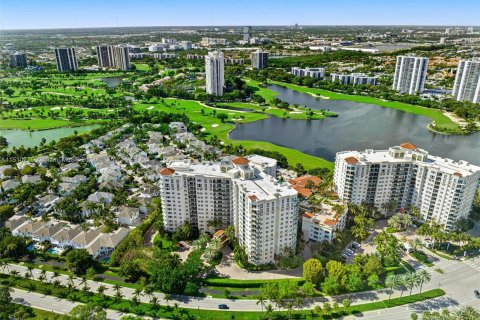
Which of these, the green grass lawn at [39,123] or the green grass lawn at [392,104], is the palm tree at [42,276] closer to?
the green grass lawn at [39,123]

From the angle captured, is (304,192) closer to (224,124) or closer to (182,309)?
(182,309)

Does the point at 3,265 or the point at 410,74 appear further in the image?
the point at 410,74

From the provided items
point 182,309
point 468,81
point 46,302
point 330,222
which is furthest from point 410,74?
point 46,302

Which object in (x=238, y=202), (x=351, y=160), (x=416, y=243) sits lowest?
(x=416, y=243)

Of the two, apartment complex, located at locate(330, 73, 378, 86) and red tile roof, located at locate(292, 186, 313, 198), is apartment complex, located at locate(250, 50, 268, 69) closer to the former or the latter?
apartment complex, located at locate(330, 73, 378, 86)

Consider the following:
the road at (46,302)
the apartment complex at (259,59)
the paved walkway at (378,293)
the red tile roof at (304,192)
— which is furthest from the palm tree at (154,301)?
the apartment complex at (259,59)

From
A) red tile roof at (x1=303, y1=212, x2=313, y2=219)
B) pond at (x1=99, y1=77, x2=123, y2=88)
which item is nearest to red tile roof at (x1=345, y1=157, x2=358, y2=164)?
red tile roof at (x1=303, y1=212, x2=313, y2=219)

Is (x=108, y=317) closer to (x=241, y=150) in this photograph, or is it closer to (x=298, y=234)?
(x=298, y=234)
